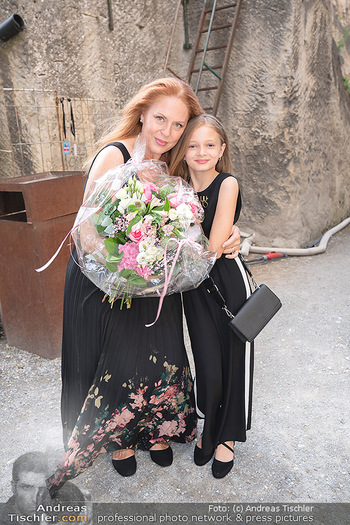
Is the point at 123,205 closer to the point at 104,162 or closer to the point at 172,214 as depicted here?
the point at 172,214

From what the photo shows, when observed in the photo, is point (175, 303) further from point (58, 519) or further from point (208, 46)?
point (208, 46)

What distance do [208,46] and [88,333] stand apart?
5192mm

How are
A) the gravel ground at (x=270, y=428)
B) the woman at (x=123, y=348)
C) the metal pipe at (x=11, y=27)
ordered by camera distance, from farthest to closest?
the metal pipe at (x=11, y=27) → the gravel ground at (x=270, y=428) → the woman at (x=123, y=348)

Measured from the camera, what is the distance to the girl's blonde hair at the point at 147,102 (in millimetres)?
2018

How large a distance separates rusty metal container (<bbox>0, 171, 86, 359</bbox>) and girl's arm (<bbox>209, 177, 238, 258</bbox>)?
67.2 inches

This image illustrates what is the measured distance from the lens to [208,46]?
6043 mm

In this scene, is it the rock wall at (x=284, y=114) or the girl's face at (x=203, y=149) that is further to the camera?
the rock wall at (x=284, y=114)

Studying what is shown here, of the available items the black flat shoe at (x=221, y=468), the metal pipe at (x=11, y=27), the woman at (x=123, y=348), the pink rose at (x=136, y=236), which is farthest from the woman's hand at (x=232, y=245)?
the metal pipe at (x=11, y=27)

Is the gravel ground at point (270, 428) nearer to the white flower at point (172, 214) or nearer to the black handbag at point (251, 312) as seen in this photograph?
the black handbag at point (251, 312)

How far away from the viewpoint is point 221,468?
2305 millimetres

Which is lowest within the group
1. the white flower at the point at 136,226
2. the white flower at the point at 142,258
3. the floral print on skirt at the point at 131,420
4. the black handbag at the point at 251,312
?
the floral print on skirt at the point at 131,420

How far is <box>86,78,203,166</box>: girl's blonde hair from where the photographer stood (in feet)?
6.62

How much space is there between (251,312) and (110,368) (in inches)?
28.6

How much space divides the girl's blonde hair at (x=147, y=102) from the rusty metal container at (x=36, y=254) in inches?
52.8
